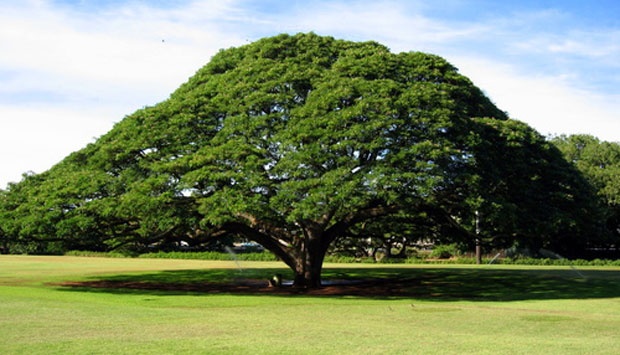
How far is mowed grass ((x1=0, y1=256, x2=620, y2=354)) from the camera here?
12.4 m

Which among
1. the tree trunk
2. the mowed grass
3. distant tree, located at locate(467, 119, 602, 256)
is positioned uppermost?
distant tree, located at locate(467, 119, 602, 256)

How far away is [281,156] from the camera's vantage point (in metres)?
26.1

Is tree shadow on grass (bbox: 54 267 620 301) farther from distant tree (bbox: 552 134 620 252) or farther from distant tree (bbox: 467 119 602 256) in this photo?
distant tree (bbox: 552 134 620 252)

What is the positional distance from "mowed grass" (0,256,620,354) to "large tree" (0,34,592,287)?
3.31 meters

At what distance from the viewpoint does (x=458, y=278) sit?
40.0 metres

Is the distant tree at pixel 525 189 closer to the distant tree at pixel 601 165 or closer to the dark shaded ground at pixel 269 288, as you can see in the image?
the dark shaded ground at pixel 269 288

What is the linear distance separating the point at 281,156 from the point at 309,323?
10.5m

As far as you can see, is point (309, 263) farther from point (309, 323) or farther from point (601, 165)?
point (601, 165)

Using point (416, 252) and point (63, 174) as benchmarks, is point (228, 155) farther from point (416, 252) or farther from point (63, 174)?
point (416, 252)

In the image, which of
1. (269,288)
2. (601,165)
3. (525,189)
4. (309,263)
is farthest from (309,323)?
(601,165)

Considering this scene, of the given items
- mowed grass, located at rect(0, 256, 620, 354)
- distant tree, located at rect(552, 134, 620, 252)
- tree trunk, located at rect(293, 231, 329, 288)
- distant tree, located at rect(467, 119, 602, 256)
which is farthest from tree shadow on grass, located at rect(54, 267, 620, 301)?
distant tree, located at rect(552, 134, 620, 252)

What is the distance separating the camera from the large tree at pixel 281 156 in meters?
24.3

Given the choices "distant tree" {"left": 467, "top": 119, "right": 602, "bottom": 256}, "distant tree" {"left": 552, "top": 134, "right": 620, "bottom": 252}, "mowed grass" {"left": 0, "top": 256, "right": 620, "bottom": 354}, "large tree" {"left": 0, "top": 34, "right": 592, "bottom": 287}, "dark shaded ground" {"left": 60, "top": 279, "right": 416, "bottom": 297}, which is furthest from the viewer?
"distant tree" {"left": 552, "top": 134, "right": 620, "bottom": 252}

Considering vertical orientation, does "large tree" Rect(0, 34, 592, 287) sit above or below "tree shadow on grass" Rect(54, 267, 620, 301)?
above
